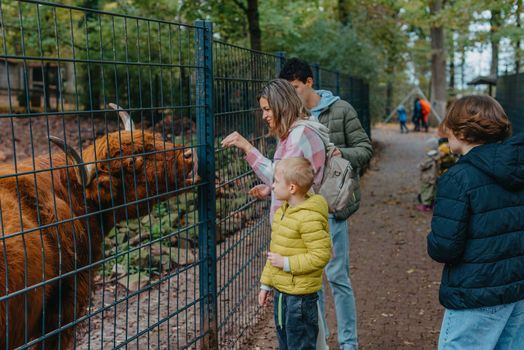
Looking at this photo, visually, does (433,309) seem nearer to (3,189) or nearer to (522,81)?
(3,189)

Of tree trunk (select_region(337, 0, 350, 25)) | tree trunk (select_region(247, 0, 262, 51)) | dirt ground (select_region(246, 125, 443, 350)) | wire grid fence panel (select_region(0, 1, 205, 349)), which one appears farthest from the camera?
tree trunk (select_region(337, 0, 350, 25))

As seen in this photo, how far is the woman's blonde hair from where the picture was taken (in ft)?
12.4

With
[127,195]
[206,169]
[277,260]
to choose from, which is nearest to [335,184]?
[277,260]

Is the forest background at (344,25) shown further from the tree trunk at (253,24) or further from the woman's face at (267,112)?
the woman's face at (267,112)

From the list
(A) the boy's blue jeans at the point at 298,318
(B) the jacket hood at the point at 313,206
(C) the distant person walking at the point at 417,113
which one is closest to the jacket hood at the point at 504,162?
(B) the jacket hood at the point at 313,206

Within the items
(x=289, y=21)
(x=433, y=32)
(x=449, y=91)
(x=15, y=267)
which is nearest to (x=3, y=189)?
(x=15, y=267)

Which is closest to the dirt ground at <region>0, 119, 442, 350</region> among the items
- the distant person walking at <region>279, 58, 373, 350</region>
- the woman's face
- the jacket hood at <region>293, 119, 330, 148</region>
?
the distant person walking at <region>279, 58, 373, 350</region>

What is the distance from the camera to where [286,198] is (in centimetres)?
357

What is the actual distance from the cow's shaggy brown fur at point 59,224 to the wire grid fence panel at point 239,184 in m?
0.64

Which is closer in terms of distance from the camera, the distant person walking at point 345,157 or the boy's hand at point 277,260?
the boy's hand at point 277,260

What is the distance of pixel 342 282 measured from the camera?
4707 millimetres

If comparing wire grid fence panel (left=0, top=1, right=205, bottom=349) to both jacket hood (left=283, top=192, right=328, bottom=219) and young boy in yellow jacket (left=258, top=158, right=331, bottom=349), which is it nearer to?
young boy in yellow jacket (left=258, top=158, right=331, bottom=349)

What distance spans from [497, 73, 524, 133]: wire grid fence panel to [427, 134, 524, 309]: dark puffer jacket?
23.4ft

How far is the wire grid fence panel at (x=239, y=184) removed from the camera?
486cm
